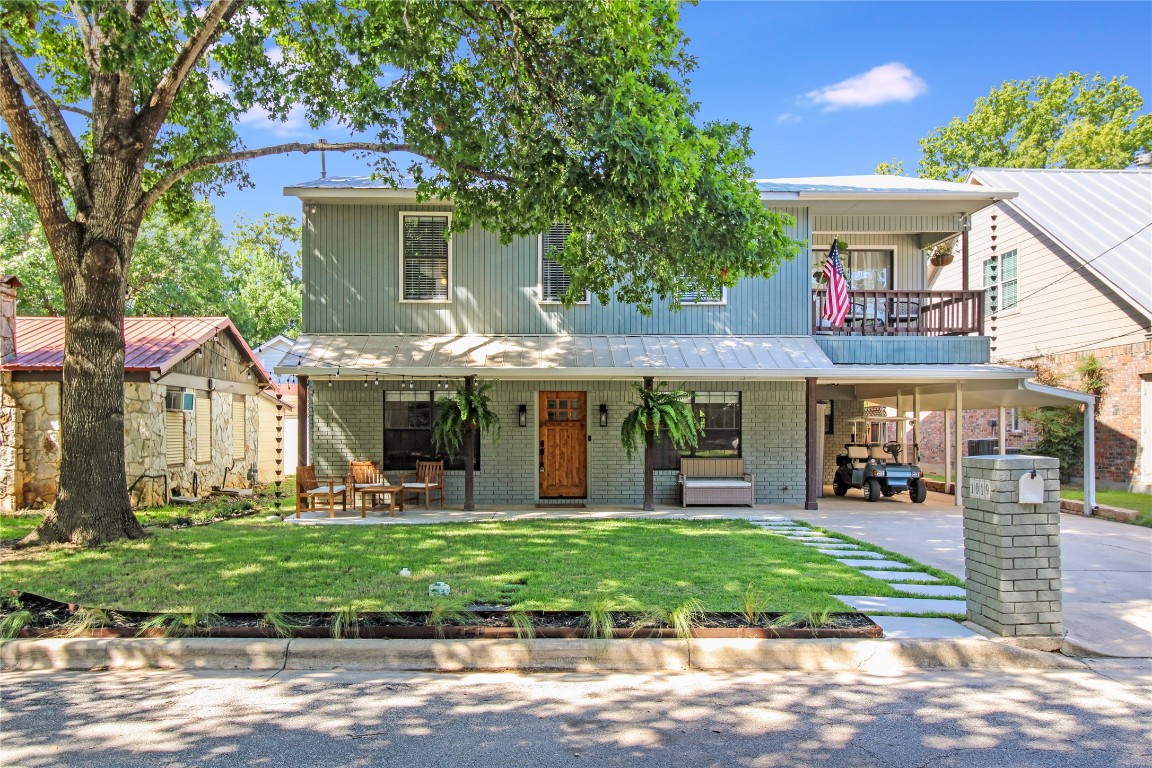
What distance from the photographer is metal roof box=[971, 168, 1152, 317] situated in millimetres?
16531

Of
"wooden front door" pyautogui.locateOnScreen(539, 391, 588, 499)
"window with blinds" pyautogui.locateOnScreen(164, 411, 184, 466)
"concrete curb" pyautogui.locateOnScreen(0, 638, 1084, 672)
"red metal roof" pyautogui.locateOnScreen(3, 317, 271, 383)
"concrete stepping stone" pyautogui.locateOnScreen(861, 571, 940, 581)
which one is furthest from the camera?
"window with blinds" pyautogui.locateOnScreen(164, 411, 184, 466)

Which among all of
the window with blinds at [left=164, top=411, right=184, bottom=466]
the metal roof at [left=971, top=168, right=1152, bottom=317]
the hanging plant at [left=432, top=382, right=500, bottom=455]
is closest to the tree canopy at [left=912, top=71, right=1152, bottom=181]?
the metal roof at [left=971, top=168, right=1152, bottom=317]

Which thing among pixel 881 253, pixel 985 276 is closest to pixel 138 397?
pixel 881 253

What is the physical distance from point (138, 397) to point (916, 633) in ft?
45.5

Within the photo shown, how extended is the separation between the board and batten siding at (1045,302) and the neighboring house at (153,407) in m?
20.1

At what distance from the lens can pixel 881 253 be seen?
16688mm

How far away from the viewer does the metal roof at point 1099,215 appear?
54.2 ft

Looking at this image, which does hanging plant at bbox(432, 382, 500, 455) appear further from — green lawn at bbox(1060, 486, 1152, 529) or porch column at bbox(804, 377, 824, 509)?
green lawn at bbox(1060, 486, 1152, 529)

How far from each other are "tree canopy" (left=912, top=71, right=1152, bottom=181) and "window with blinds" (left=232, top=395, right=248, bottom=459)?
28.1 meters

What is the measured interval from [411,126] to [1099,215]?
18134 millimetres

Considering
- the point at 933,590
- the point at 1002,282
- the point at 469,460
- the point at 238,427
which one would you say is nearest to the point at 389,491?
the point at 469,460

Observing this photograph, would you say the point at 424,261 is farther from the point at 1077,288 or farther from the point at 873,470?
the point at 1077,288

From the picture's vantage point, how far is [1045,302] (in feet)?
61.8

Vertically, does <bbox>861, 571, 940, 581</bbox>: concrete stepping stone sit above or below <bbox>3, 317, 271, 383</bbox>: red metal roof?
below
